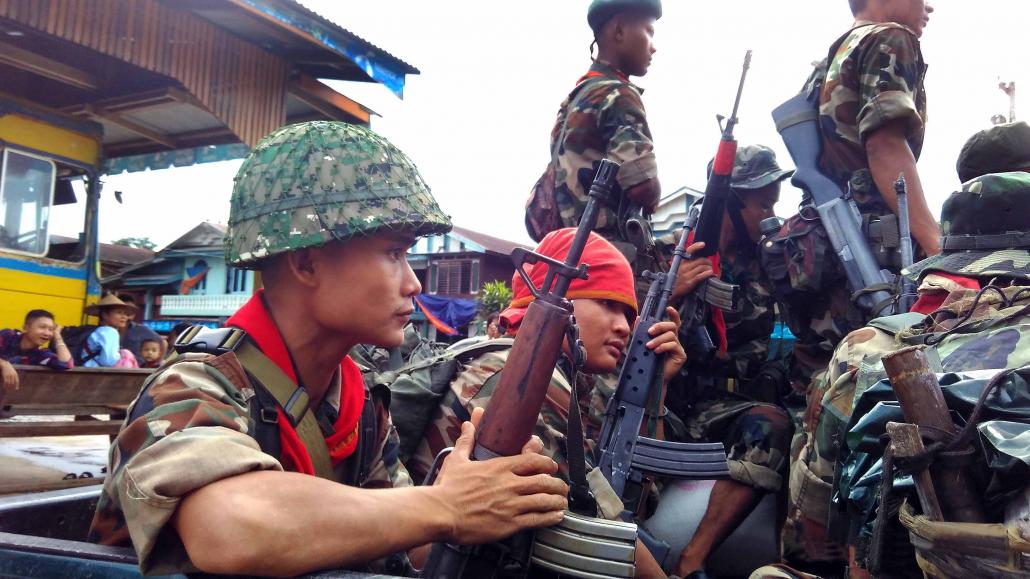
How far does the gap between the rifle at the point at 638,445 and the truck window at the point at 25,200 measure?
228 inches

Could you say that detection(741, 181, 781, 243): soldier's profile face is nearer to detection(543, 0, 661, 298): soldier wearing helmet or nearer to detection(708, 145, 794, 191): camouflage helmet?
detection(708, 145, 794, 191): camouflage helmet

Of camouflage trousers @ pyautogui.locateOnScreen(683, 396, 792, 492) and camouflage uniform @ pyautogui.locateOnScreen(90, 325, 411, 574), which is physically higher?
camouflage uniform @ pyautogui.locateOnScreen(90, 325, 411, 574)

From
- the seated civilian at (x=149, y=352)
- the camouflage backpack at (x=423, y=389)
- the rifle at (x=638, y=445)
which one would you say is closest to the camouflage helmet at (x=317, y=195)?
the camouflage backpack at (x=423, y=389)

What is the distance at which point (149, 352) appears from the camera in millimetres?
9398

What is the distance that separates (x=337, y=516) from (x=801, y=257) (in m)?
3.10

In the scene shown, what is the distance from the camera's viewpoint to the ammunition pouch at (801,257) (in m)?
3.67

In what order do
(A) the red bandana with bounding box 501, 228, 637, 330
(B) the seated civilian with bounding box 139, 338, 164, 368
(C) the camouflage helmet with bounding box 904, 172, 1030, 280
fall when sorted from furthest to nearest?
(B) the seated civilian with bounding box 139, 338, 164, 368, (A) the red bandana with bounding box 501, 228, 637, 330, (C) the camouflage helmet with bounding box 904, 172, 1030, 280

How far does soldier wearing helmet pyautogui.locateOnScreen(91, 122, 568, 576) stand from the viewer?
117 centimetres

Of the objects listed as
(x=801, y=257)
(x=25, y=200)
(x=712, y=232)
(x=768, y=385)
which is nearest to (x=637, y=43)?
(x=712, y=232)

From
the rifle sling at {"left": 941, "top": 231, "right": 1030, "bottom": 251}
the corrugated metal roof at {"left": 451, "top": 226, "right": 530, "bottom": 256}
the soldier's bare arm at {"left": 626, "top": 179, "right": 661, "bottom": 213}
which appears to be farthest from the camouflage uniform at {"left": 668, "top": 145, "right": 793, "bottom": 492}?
the corrugated metal roof at {"left": 451, "top": 226, "right": 530, "bottom": 256}

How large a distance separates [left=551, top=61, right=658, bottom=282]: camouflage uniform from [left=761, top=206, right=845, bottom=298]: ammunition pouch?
2.13 ft

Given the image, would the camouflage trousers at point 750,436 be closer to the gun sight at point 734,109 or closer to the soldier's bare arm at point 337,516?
the gun sight at point 734,109

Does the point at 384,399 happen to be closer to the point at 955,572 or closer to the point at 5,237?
the point at 955,572

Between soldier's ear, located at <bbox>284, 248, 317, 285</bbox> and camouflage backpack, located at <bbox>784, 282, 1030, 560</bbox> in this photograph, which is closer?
soldier's ear, located at <bbox>284, 248, 317, 285</bbox>
